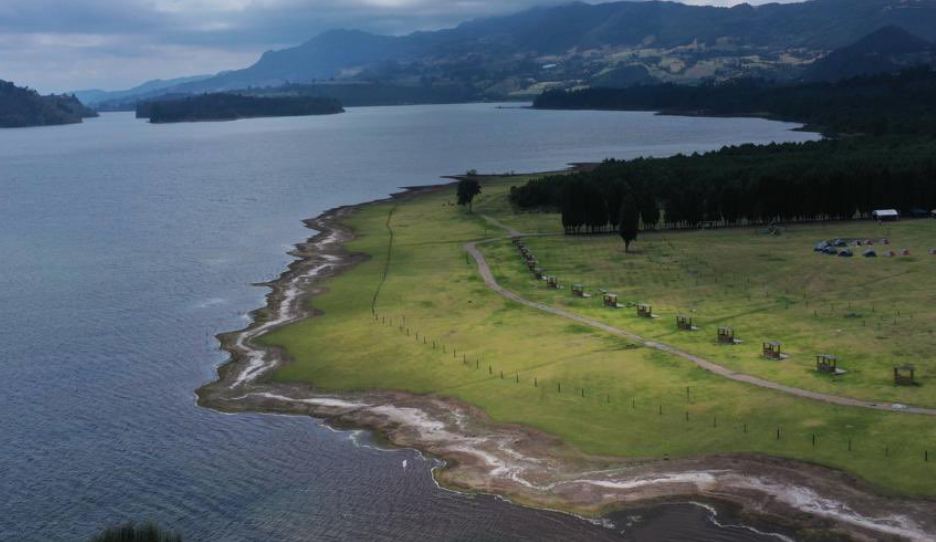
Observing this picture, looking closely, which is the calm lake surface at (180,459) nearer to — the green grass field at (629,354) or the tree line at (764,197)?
the green grass field at (629,354)

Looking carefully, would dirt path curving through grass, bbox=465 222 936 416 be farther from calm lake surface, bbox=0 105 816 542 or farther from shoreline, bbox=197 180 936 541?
calm lake surface, bbox=0 105 816 542

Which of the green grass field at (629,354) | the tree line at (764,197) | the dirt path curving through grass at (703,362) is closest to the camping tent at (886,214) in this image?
the tree line at (764,197)

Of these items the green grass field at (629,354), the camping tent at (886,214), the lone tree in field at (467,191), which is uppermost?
the lone tree in field at (467,191)

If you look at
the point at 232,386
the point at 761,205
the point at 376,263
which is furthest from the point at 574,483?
the point at 761,205

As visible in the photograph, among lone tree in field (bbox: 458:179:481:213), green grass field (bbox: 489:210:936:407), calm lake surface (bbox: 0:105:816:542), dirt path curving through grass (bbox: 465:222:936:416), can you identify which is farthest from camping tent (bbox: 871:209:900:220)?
calm lake surface (bbox: 0:105:816:542)

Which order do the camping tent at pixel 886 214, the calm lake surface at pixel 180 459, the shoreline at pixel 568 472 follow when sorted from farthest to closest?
the camping tent at pixel 886 214 < the calm lake surface at pixel 180 459 < the shoreline at pixel 568 472

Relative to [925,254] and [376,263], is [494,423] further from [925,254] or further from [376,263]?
[925,254]
